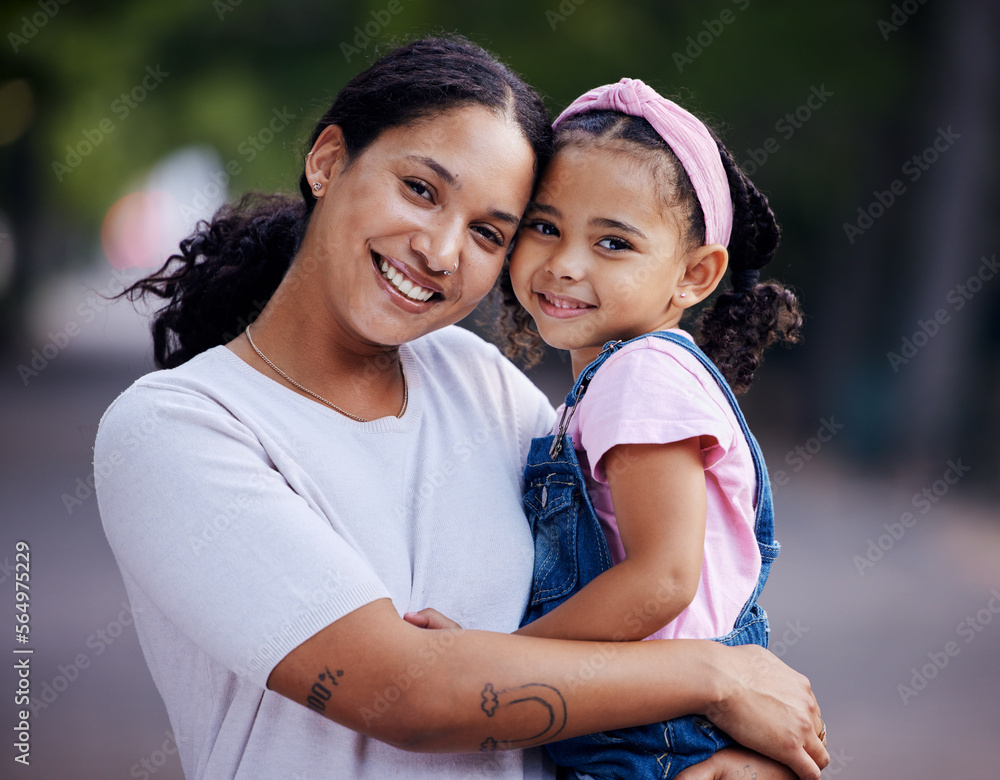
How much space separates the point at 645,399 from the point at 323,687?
2.52ft

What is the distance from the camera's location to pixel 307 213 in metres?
2.23

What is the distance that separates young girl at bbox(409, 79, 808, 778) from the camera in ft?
5.49

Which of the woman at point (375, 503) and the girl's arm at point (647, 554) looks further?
the girl's arm at point (647, 554)

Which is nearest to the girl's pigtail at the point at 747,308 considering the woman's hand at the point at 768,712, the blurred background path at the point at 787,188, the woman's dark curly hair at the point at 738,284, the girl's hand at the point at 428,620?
the woman's dark curly hair at the point at 738,284

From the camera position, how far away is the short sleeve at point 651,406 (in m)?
1.69

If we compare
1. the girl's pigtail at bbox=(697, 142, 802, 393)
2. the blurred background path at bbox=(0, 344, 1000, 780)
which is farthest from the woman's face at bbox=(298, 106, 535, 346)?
the blurred background path at bbox=(0, 344, 1000, 780)

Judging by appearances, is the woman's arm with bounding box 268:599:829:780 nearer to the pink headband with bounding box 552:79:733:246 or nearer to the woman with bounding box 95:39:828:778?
the woman with bounding box 95:39:828:778

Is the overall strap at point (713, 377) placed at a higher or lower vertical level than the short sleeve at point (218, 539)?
higher

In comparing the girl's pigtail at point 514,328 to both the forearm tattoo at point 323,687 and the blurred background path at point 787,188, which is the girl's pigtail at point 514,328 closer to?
the forearm tattoo at point 323,687

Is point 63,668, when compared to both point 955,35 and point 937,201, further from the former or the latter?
point 955,35

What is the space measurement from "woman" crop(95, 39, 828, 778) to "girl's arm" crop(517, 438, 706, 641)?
0.23ft

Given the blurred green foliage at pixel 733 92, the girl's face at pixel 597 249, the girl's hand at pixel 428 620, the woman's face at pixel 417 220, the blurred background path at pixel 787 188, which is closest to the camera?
the girl's hand at pixel 428 620

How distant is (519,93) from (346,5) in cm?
956

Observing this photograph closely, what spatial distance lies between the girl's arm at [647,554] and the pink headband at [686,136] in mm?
677
